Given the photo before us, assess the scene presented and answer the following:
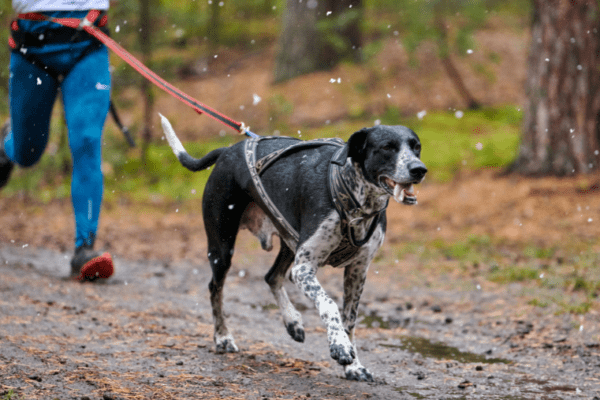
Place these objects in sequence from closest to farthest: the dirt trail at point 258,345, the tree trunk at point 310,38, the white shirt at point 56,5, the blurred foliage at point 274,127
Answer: the dirt trail at point 258,345, the white shirt at point 56,5, the blurred foliage at point 274,127, the tree trunk at point 310,38

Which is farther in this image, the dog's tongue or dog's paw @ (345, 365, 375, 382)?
dog's paw @ (345, 365, 375, 382)

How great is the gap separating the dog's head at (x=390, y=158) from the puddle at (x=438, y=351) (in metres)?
1.64

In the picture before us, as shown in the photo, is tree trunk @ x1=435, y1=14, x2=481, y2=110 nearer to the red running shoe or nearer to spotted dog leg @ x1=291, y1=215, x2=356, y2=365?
the red running shoe

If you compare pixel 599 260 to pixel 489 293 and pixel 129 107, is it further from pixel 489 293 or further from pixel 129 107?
pixel 129 107

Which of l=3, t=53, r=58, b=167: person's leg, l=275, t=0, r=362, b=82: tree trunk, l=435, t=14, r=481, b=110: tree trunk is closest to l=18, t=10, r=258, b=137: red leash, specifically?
l=3, t=53, r=58, b=167: person's leg

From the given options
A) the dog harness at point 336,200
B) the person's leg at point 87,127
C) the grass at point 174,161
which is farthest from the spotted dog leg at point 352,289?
the grass at point 174,161

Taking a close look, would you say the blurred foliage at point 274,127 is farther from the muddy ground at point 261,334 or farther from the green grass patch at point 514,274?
the green grass patch at point 514,274

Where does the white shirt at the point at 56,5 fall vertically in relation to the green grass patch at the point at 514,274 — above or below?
above

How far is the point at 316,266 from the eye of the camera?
358cm

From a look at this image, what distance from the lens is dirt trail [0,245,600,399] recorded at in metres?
A: 3.38

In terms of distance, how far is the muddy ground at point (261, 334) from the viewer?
3432 millimetres

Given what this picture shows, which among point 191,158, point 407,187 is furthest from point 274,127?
point 407,187

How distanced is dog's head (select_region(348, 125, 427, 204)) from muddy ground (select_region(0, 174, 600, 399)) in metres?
1.11

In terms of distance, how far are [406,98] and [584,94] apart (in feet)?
21.5
